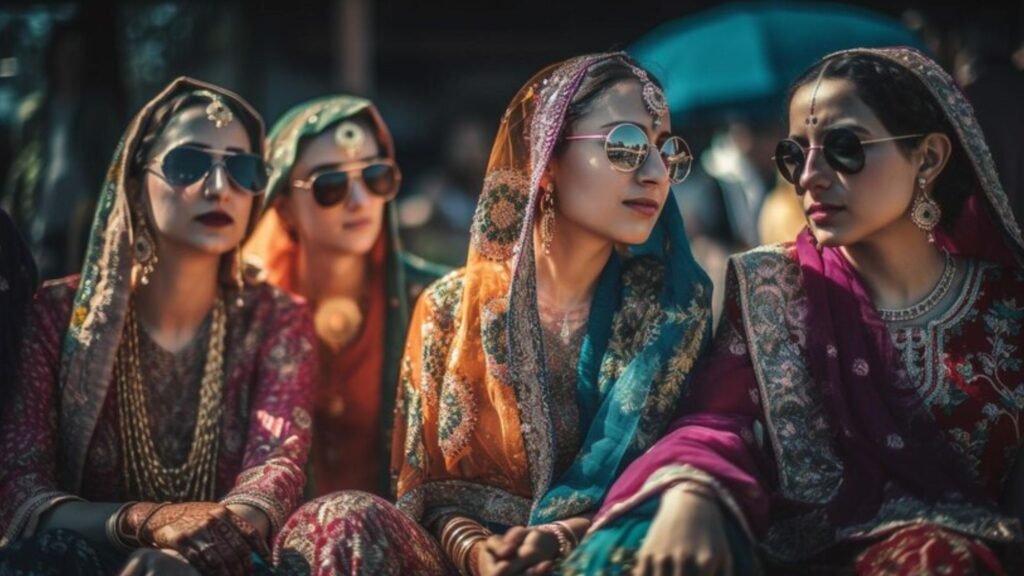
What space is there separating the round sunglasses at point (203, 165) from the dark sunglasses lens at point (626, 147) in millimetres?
1098

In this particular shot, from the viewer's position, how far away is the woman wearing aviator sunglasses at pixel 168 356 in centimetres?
407

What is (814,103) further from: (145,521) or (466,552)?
(145,521)

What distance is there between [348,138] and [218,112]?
74 centimetres

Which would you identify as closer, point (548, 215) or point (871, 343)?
point (871, 343)

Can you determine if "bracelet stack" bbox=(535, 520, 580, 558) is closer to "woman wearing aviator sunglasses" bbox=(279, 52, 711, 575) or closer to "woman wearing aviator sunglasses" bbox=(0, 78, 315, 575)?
"woman wearing aviator sunglasses" bbox=(279, 52, 711, 575)

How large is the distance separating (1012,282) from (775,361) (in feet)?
2.14

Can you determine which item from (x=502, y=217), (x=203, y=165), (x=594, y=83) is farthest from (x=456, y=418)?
(x=203, y=165)

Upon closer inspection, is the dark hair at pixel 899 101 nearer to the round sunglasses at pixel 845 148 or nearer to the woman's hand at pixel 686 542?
the round sunglasses at pixel 845 148

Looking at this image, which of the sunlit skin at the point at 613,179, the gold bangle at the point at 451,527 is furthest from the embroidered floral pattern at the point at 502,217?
the gold bangle at the point at 451,527

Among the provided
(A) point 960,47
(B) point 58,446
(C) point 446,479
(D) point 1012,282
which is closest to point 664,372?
(C) point 446,479

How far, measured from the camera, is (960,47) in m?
6.62

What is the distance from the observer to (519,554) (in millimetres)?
3516

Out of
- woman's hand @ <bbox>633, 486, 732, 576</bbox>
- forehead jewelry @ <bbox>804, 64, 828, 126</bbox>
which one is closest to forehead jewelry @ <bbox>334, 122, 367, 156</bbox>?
forehead jewelry @ <bbox>804, 64, 828, 126</bbox>

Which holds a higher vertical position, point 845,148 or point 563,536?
point 845,148
